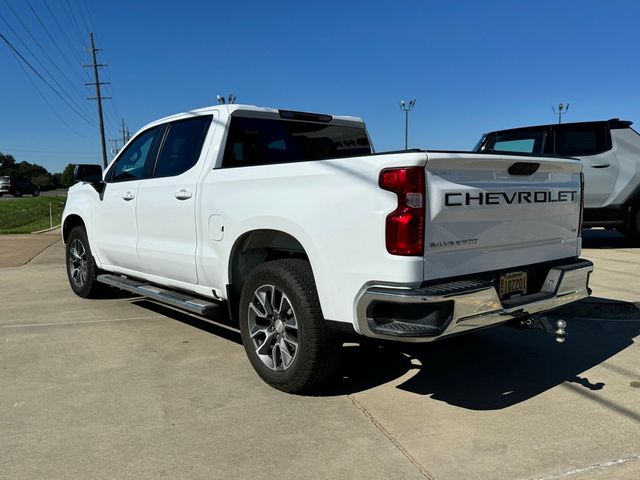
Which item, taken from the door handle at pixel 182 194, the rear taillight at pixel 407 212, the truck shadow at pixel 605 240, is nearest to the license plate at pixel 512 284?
the rear taillight at pixel 407 212

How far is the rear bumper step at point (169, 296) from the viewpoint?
4.20 m

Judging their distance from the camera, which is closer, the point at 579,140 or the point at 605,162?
the point at 605,162

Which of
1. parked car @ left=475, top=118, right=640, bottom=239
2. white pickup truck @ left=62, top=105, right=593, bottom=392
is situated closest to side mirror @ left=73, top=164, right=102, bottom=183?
white pickup truck @ left=62, top=105, right=593, bottom=392

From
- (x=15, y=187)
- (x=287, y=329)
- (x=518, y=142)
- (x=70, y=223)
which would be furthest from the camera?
(x=15, y=187)

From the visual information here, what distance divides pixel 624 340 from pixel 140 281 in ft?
15.2

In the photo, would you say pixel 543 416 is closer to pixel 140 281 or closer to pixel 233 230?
pixel 233 230

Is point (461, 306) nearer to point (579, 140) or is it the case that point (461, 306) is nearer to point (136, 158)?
point (136, 158)

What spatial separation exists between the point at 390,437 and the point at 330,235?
1.19m

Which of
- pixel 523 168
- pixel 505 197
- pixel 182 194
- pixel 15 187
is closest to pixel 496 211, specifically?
pixel 505 197

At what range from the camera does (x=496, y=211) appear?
3268 mm

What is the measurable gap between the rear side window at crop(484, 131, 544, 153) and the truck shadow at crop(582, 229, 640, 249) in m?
2.28

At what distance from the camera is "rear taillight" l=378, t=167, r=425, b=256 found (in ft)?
9.37

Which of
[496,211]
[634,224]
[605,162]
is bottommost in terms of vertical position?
[634,224]

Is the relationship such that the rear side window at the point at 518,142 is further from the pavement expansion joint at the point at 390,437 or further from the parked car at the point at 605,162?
the pavement expansion joint at the point at 390,437
